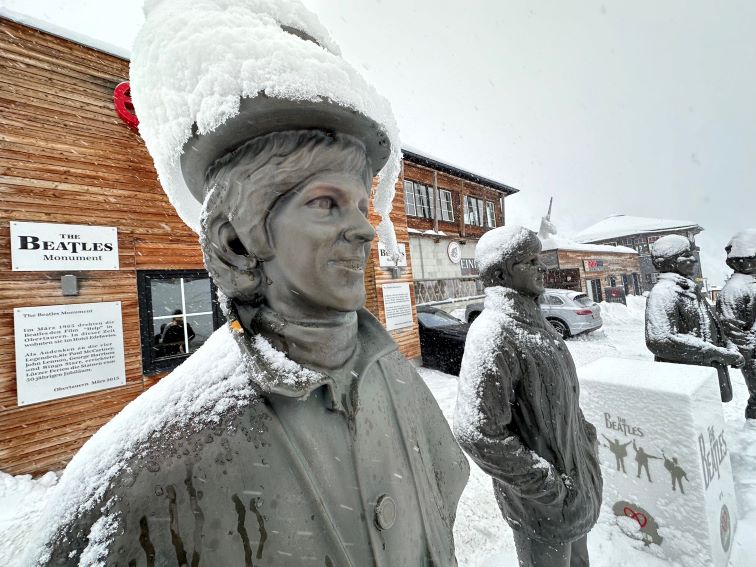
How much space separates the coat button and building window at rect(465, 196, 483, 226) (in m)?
18.4

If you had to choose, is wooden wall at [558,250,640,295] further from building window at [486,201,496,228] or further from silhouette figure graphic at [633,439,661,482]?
silhouette figure graphic at [633,439,661,482]

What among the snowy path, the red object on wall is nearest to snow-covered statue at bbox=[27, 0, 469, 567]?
the snowy path

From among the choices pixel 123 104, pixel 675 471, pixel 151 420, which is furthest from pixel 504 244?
pixel 123 104

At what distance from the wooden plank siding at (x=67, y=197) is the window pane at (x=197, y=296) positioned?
340 millimetres

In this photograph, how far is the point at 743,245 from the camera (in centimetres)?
487

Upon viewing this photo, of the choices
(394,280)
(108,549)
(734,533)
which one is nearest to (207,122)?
(108,549)

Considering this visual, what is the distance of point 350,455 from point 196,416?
41cm

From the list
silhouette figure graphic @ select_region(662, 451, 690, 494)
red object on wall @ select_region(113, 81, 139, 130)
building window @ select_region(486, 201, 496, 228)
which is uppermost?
building window @ select_region(486, 201, 496, 228)

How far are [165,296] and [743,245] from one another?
824cm

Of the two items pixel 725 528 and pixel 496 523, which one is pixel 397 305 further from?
pixel 725 528

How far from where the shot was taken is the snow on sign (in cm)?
254

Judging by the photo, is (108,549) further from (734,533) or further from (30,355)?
(30,355)

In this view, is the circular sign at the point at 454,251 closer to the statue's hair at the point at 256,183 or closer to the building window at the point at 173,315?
the building window at the point at 173,315

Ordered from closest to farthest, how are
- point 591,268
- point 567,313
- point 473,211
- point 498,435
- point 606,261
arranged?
1. point 498,435
2. point 567,313
3. point 473,211
4. point 591,268
5. point 606,261
